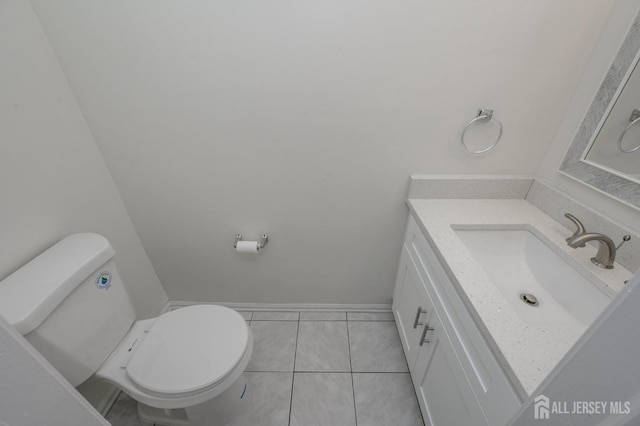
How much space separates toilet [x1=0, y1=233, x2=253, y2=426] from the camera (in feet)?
2.68

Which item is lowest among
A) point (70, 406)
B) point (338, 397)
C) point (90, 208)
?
point (338, 397)

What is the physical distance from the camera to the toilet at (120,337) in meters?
0.82

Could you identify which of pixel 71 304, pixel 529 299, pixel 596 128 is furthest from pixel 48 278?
pixel 596 128

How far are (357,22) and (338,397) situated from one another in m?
1.65

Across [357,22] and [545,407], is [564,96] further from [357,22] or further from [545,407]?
[545,407]

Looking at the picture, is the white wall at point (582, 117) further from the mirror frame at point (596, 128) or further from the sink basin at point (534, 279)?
the sink basin at point (534, 279)

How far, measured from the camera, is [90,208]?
45.4 inches

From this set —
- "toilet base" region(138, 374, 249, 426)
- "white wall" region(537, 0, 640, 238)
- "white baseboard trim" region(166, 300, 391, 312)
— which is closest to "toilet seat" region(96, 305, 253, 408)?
"toilet base" region(138, 374, 249, 426)

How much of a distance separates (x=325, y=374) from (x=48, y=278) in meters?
1.25

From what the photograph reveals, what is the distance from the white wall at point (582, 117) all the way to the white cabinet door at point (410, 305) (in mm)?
681

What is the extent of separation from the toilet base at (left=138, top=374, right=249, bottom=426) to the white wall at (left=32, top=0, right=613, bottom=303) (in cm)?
73

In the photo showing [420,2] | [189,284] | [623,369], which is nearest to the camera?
[623,369]

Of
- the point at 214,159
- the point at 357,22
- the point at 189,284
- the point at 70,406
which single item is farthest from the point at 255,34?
the point at 189,284

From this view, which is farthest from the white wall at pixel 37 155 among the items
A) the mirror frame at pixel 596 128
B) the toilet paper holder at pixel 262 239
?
the mirror frame at pixel 596 128
